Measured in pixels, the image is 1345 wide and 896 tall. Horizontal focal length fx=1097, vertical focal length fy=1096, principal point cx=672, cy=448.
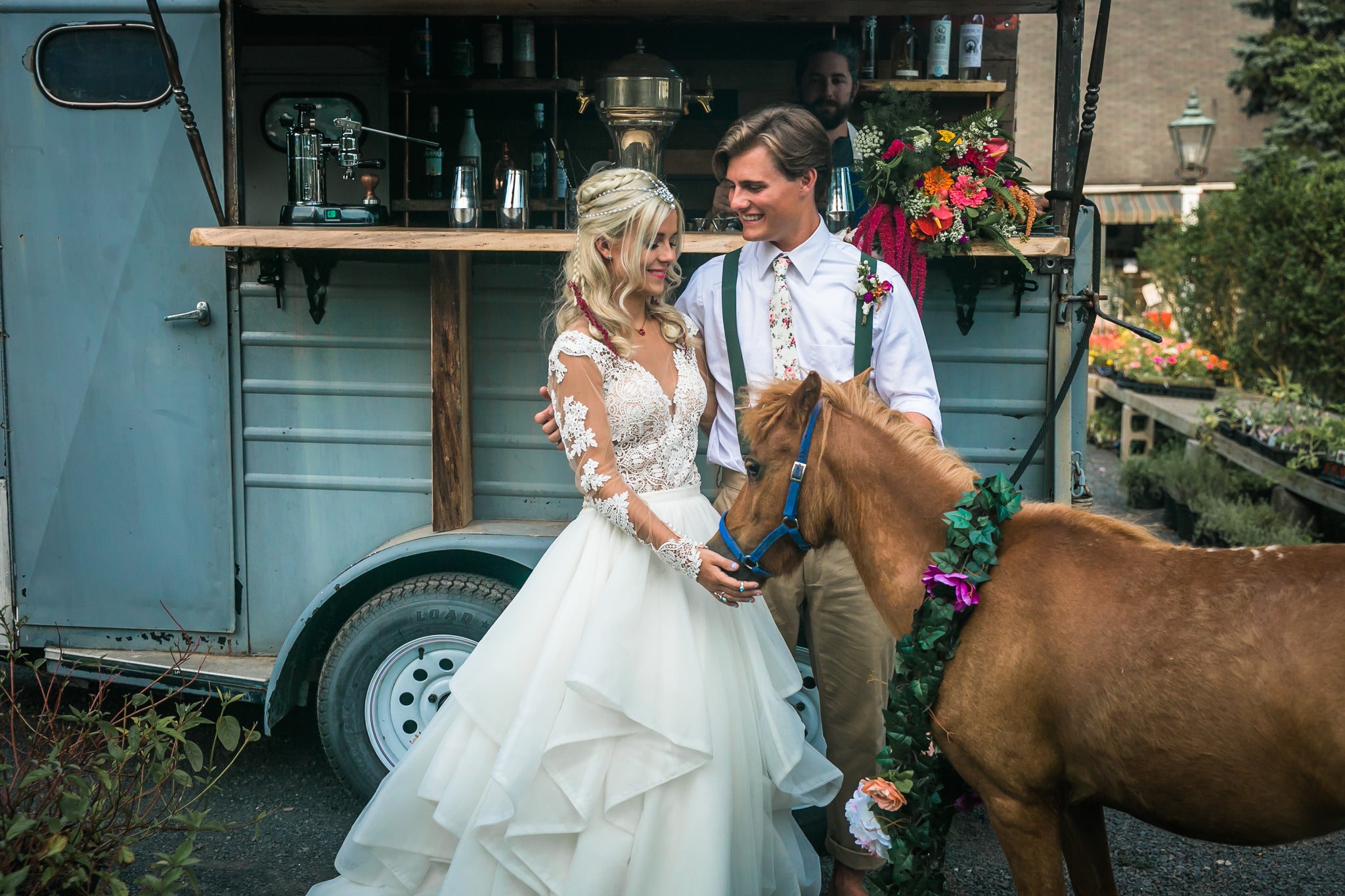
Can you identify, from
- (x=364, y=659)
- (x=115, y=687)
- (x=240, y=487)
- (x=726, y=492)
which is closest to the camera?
(x=726, y=492)

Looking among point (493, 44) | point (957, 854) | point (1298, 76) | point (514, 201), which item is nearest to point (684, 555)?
point (514, 201)

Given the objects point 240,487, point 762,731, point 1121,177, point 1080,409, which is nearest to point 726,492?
point 762,731

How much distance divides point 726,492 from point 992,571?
94cm

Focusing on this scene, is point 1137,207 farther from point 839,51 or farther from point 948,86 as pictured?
point 839,51

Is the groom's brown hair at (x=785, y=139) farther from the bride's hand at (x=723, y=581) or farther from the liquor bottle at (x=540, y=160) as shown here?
the liquor bottle at (x=540, y=160)

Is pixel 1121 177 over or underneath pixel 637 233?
over

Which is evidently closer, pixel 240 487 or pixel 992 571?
pixel 992 571

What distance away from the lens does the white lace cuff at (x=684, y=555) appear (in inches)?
107

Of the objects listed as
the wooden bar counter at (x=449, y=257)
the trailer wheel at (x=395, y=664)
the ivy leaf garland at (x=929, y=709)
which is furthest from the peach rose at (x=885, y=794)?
the wooden bar counter at (x=449, y=257)

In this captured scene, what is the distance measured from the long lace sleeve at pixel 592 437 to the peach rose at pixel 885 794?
0.70m

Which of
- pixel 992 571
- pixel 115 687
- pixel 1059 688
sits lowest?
pixel 115 687

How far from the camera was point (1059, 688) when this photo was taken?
7.73 ft

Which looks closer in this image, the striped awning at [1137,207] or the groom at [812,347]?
the groom at [812,347]

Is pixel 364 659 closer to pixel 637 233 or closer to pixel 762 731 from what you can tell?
pixel 762 731
